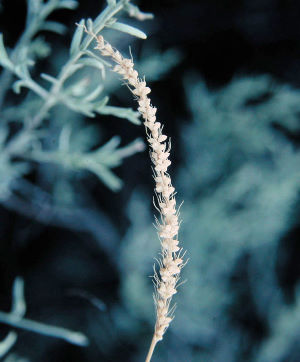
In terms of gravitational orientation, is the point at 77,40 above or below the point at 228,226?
above

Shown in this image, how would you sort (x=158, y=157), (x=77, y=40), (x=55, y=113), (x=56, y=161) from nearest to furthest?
(x=158, y=157)
(x=77, y=40)
(x=56, y=161)
(x=55, y=113)

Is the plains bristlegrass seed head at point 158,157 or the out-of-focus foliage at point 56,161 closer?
the plains bristlegrass seed head at point 158,157

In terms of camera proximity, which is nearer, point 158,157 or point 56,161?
point 158,157

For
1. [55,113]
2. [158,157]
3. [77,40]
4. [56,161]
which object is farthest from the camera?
[55,113]

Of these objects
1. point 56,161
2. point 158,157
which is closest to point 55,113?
point 56,161

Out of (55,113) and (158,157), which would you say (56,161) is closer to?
(55,113)

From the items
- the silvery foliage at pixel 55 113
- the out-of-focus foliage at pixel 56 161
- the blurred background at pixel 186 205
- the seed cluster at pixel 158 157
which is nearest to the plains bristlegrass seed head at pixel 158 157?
the seed cluster at pixel 158 157

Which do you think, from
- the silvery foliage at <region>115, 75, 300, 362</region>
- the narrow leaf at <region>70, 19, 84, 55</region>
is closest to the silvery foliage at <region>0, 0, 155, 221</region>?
the narrow leaf at <region>70, 19, 84, 55</region>

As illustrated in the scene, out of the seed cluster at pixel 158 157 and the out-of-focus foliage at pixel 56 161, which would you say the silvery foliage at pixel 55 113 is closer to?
the out-of-focus foliage at pixel 56 161
